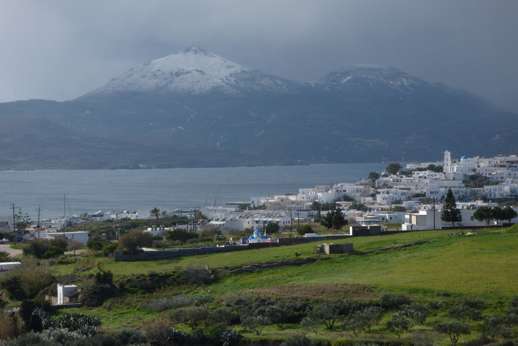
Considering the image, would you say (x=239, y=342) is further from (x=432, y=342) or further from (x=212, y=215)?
(x=212, y=215)

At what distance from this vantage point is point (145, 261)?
29.6 metres

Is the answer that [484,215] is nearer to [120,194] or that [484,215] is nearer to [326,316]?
[326,316]

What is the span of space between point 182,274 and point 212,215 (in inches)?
2031

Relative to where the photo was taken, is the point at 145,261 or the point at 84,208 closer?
the point at 145,261

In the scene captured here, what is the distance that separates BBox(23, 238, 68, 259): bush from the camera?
33.7 m

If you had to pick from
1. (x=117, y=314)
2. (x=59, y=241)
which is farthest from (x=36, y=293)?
(x=59, y=241)

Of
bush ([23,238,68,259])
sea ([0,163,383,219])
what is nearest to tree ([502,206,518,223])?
bush ([23,238,68,259])

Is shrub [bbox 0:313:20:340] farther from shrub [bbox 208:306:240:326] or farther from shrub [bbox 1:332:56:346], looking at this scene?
shrub [bbox 208:306:240:326]

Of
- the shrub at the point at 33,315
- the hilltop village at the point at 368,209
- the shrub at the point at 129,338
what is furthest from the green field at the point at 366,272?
the hilltop village at the point at 368,209

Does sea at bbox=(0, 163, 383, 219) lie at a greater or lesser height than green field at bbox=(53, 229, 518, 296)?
greater

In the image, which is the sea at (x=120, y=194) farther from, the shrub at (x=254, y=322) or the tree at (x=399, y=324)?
the tree at (x=399, y=324)

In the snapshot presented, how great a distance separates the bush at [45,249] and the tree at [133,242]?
8.95ft

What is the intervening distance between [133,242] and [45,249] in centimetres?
402

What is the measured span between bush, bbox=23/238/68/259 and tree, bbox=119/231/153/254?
8.95 ft
